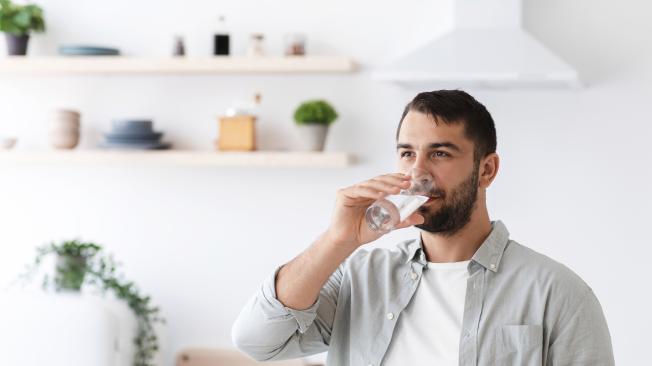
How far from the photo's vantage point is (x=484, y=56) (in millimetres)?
3059

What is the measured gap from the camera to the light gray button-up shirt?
156cm

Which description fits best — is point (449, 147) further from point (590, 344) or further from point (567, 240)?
point (567, 240)

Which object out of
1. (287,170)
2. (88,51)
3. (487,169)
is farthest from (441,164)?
(88,51)

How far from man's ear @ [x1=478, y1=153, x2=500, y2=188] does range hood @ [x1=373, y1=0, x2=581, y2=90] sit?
Answer: 1322 mm

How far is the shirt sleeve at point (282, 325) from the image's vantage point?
168cm

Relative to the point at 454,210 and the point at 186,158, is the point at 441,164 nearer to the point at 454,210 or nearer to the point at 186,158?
the point at 454,210

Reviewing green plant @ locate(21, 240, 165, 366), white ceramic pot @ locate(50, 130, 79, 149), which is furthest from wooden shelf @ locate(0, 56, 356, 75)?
green plant @ locate(21, 240, 165, 366)

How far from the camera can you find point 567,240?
332 cm

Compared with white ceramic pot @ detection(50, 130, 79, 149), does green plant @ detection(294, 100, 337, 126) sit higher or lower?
higher

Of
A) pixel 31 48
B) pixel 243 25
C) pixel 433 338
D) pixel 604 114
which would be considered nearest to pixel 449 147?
pixel 433 338

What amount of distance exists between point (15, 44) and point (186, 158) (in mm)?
848

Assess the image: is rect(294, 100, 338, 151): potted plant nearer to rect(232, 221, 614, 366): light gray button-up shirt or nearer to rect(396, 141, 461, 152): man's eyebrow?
rect(232, 221, 614, 366): light gray button-up shirt

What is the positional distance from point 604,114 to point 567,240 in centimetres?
47

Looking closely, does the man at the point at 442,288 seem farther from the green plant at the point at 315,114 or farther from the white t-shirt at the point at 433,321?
the green plant at the point at 315,114
